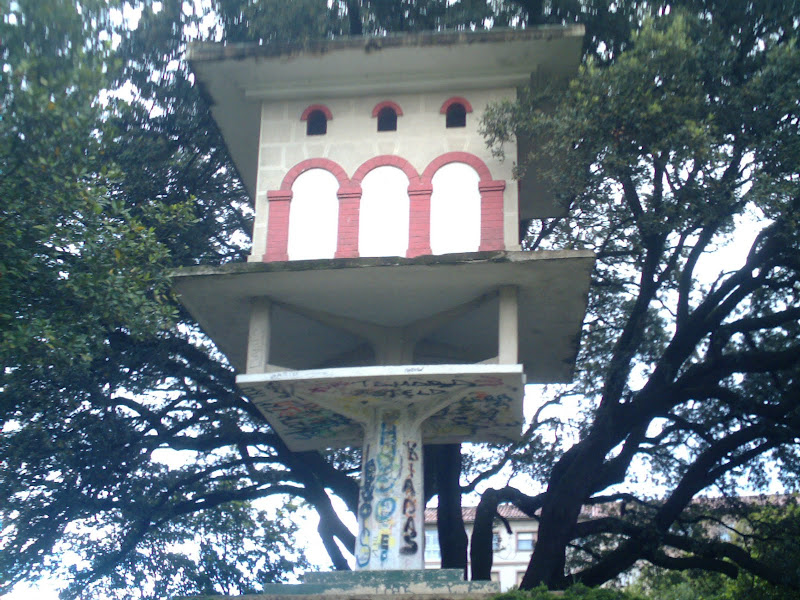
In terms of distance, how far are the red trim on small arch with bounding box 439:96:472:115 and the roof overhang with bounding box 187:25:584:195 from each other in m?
0.17

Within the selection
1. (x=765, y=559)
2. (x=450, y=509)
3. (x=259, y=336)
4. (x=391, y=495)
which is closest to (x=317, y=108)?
(x=259, y=336)

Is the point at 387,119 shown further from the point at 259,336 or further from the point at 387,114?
the point at 259,336

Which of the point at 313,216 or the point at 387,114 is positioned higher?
the point at 387,114

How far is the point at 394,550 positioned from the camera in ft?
42.0

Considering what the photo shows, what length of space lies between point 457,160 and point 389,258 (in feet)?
6.77

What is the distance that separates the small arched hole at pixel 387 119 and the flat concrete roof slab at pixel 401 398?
144 inches

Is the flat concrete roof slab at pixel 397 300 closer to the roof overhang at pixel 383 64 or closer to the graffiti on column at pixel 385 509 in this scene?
the graffiti on column at pixel 385 509

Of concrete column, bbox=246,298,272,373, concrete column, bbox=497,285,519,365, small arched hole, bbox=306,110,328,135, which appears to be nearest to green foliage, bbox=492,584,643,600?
concrete column, bbox=497,285,519,365

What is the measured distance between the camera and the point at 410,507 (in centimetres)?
1313

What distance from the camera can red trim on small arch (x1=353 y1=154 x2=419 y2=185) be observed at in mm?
14055

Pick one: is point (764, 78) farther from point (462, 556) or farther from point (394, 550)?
point (462, 556)

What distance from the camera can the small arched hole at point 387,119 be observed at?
1449 centimetres

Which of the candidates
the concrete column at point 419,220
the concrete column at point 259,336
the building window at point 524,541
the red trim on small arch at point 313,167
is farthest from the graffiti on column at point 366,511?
the building window at point 524,541

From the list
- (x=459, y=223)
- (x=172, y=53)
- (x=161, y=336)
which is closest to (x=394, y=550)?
(x=459, y=223)
